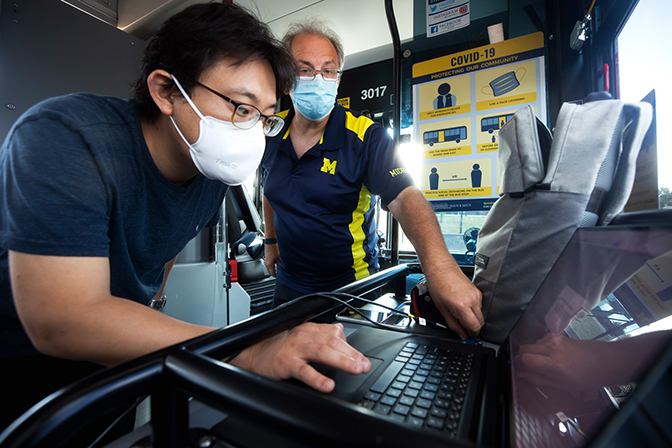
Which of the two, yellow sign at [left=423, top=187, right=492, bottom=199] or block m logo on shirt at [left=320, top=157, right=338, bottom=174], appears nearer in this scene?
block m logo on shirt at [left=320, top=157, right=338, bottom=174]

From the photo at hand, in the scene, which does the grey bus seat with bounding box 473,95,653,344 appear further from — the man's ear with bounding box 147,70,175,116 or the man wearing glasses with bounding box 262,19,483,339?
the man's ear with bounding box 147,70,175,116

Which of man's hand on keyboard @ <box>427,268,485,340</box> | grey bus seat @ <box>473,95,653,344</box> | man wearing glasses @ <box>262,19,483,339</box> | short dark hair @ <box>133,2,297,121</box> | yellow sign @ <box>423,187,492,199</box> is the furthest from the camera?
yellow sign @ <box>423,187,492,199</box>

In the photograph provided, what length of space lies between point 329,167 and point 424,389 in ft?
3.27

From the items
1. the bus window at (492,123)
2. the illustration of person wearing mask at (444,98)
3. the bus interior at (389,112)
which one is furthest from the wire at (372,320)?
the illustration of person wearing mask at (444,98)

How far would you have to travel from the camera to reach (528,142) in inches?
27.9

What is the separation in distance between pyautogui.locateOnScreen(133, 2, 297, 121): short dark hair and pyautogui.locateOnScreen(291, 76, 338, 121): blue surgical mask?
415mm

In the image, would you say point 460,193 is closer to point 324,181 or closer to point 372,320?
point 324,181

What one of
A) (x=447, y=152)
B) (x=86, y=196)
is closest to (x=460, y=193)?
(x=447, y=152)

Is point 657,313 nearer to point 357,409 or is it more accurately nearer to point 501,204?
point 357,409

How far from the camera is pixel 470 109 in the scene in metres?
1.69

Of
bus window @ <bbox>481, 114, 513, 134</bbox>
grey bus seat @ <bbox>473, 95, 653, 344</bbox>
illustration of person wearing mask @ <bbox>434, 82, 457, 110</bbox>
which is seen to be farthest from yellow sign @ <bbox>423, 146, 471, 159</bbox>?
grey bus seat @ <bbox>473, 95, 653, 344</bbox>

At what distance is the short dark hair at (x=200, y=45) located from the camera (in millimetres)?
837

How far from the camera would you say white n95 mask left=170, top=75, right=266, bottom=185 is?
2.82ft

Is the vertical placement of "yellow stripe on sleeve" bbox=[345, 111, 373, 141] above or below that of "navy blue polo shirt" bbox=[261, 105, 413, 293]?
above
